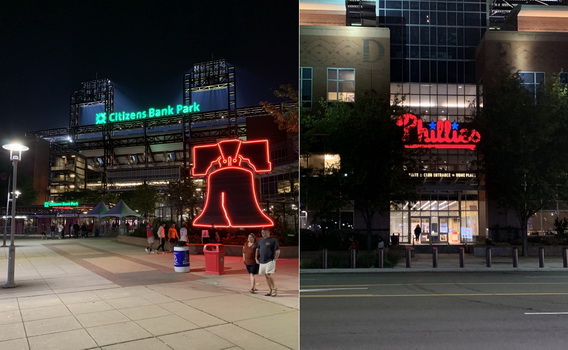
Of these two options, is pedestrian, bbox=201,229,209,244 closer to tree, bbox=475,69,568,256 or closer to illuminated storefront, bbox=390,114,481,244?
illuminated storefront, bbox=390,114,481,244

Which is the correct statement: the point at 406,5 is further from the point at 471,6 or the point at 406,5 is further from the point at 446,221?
the point at 446,221

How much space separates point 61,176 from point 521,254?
75953 millimetres

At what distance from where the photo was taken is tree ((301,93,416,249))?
21.0 metres

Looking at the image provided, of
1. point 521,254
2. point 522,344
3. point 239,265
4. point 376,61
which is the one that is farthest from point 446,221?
point 522,344

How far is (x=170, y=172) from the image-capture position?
73562mm

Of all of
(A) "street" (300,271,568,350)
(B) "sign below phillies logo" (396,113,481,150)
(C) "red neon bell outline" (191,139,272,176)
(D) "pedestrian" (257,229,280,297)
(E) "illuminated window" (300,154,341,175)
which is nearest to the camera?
(A) "street" (300,271,568,350)

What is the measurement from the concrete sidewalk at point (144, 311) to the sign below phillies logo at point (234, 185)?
4.12 m

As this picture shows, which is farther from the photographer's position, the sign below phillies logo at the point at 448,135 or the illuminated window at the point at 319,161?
the sign below phillies logo at the point at 448,135

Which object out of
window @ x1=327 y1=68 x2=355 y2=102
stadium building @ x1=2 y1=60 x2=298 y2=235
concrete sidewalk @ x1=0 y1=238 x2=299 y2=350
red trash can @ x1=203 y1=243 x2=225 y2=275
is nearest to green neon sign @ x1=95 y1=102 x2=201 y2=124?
stadium building @ x1=2 y1=60 x2=298 y2=235

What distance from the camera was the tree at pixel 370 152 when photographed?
829 inches

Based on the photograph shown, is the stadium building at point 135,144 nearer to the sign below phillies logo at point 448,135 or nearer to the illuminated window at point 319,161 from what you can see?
the sign below phillies logo at point 448,135

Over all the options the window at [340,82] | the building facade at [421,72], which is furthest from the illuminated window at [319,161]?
the window at [340,82]

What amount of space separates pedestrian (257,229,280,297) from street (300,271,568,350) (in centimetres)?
86

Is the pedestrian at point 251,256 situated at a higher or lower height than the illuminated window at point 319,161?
lower
